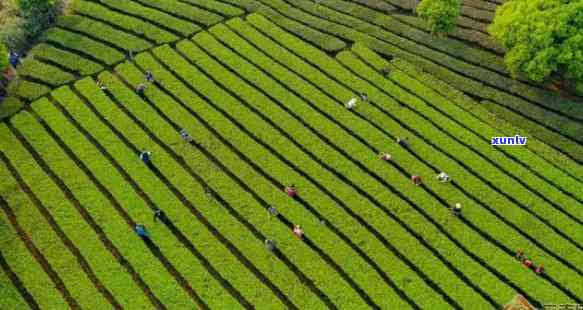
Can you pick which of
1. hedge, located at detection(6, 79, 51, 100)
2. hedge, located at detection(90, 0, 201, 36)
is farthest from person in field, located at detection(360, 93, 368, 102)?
hedge, located at detection(6, 79, 51, 100)

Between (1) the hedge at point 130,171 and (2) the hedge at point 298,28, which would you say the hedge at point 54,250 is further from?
(2) the hedge at point 298,28

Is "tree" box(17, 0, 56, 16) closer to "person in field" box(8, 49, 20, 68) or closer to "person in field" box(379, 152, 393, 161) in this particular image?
"person in field" box(8, 49, 20, 68)

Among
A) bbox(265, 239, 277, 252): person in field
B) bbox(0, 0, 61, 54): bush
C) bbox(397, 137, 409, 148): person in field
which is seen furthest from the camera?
bbox(0, 0, 61, 54): bush

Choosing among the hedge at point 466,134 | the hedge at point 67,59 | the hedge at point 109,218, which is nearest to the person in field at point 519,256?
the hedge at point 466,134

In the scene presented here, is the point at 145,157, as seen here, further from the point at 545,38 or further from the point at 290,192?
the point at 545,38

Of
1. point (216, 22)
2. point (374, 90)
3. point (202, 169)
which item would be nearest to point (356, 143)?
point (374, 90)

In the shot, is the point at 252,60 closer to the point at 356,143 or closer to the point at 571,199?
the point at 356,143
